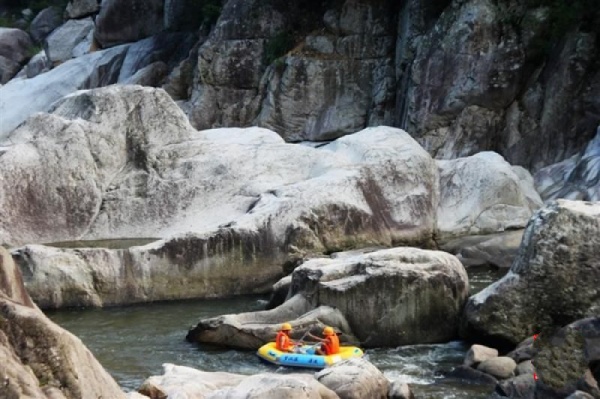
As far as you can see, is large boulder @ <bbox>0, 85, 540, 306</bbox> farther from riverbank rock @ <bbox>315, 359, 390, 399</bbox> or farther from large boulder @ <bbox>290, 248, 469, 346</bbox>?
riverbank rock @ <bbox>315, 359, 390, 399</bbox>

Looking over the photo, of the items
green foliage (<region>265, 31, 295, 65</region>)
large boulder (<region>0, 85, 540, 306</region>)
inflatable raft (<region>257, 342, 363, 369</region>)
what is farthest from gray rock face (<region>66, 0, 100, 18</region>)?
inflatable raft (<region>257, 342, 363, 369</region>)

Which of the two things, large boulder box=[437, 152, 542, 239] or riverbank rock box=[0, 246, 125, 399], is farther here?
large boulder box=[437, 152, 542, 239]

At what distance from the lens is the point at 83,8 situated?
161 ft

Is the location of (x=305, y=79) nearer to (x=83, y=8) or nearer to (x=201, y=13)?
(x=201, y=13)

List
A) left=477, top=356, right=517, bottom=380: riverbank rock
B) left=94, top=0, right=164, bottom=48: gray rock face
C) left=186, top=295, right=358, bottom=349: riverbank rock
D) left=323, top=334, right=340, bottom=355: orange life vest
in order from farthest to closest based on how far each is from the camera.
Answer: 1. left=94, top=0, right=164, bottom=48: gray rock face
2. left=186, top=295, right=358, bottom=349: riverbank rock
3. left=323, top=334, right=340, bottom=355: orange life vest
4. left=477, top=356, right=517, bottom=380: riverbank rock

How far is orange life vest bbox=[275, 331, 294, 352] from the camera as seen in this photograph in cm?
1504

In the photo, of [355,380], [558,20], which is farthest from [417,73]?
[355,380]

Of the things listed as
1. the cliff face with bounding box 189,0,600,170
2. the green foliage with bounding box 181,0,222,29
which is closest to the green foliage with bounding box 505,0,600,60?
the cliff face with bounding box 189,0,600,170

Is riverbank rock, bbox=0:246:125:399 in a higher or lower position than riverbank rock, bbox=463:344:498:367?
higher

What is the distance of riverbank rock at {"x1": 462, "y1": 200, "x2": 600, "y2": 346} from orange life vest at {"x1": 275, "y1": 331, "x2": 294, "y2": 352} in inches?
103

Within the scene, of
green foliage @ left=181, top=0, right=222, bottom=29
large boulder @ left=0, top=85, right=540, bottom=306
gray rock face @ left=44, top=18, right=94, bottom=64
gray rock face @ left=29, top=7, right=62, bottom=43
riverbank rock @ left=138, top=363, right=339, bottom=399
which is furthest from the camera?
gray rock face @ left=29, top=7, right=62, bottom=43

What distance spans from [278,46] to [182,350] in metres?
20.8

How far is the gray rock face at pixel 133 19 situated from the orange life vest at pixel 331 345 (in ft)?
98.6

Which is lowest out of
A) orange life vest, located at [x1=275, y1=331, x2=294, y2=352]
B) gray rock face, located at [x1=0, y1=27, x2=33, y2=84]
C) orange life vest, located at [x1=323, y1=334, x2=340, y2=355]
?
gray rock face, located at [x1=0, y1=27, x2=33, y2=84]
